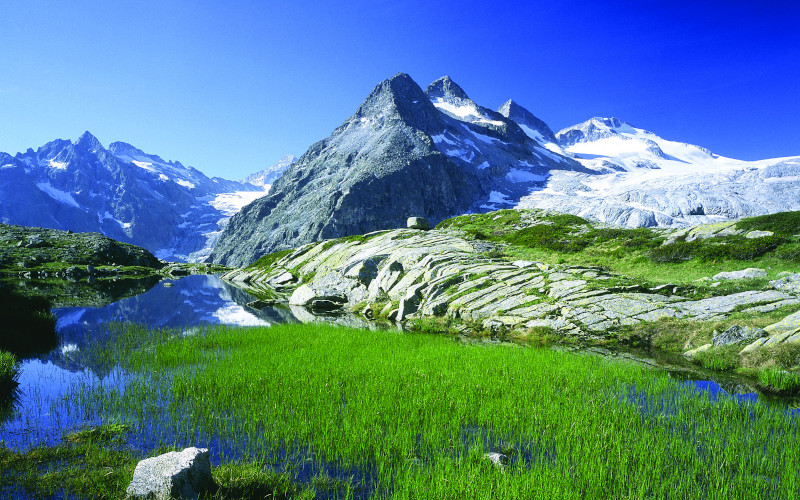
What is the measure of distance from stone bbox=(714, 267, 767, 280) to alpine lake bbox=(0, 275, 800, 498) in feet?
37.9

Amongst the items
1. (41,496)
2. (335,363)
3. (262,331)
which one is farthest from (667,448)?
(262,331)

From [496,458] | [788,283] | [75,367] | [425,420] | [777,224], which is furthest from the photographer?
[777,224]

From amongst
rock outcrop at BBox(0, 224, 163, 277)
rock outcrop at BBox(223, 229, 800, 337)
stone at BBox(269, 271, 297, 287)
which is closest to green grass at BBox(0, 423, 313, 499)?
rock outcrop at BBox(223, 229, 800, 337)

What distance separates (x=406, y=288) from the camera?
41188 mm

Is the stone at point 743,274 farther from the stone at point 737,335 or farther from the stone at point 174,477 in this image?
the stone at point 174,477

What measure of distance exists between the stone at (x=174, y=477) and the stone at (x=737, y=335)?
22.1m

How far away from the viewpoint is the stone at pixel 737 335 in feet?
58.4

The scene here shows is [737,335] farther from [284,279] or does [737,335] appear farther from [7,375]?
[284,279]

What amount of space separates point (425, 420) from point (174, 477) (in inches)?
252

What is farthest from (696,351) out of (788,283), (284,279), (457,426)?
(284,279)

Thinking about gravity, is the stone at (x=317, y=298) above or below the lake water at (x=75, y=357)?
Result: above

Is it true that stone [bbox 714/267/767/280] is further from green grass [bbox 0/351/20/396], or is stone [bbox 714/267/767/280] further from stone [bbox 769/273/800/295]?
green grass [bbox 0/351/20/396]

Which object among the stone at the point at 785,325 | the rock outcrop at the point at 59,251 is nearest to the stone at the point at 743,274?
the stone at the point at 785,325

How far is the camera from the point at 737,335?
1831 cm
